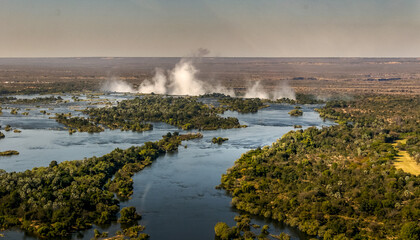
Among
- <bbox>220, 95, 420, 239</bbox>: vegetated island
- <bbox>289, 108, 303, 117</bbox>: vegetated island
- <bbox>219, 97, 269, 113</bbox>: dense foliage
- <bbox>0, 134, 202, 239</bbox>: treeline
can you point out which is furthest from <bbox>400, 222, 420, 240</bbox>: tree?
<bbox>219, 97, 269, 113</bbox>: dense foliage

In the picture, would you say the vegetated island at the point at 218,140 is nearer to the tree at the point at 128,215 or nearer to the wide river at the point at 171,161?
the wide river at the point at 171,161

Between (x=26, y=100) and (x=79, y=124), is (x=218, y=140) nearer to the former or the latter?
(x=79, y=124)

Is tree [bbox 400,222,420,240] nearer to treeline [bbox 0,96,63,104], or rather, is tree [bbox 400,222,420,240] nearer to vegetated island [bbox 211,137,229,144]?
vegetated island [bbox 211,137,229,144]

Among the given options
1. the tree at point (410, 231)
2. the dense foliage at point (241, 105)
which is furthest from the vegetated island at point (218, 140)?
the tree at point (410, 231)

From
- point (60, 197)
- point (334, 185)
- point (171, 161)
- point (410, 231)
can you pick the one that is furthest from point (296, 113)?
point (60, 197)

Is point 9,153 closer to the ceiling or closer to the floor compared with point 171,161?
closer to the ceiling

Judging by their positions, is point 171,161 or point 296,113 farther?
point 296,113

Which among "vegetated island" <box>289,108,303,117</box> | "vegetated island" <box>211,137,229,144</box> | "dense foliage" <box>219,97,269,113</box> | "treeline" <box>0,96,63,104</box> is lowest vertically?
"vegetated island" <box>211,137,229,144</box>
